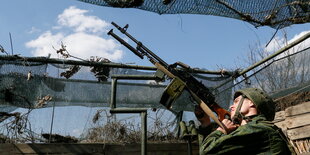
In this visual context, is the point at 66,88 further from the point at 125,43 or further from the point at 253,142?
the point at 253,142

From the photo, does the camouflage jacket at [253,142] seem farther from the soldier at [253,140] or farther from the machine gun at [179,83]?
the machine gun at [179,83]

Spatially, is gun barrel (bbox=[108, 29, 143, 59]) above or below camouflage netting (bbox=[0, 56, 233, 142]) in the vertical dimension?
above

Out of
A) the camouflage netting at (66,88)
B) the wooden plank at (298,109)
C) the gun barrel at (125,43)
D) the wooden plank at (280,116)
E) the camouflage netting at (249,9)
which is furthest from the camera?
the wooden plank at (280,116)

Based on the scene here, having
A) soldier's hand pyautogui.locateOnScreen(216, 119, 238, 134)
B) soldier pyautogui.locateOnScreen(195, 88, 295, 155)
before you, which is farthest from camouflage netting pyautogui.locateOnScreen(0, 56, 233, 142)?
soldier pyautogui.locateOnScreen(195, 88, 295, 155)

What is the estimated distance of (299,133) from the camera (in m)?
5.21

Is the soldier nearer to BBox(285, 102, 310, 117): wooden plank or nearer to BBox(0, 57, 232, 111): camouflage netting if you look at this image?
BBox(0, 57, 232, 111): camouflage netting

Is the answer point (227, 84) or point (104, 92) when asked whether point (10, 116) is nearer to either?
point (104, 92)

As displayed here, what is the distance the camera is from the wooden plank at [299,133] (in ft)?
16.7

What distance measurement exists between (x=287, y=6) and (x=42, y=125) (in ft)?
11.2

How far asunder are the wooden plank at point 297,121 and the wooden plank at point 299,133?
60mm

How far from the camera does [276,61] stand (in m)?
5.42

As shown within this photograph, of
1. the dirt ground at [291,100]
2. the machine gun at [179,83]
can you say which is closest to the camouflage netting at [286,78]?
the dirt ground at [291,100]

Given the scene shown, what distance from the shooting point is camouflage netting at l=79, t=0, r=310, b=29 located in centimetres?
440

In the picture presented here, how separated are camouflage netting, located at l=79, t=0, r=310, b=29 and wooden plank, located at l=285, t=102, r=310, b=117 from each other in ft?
4.32
